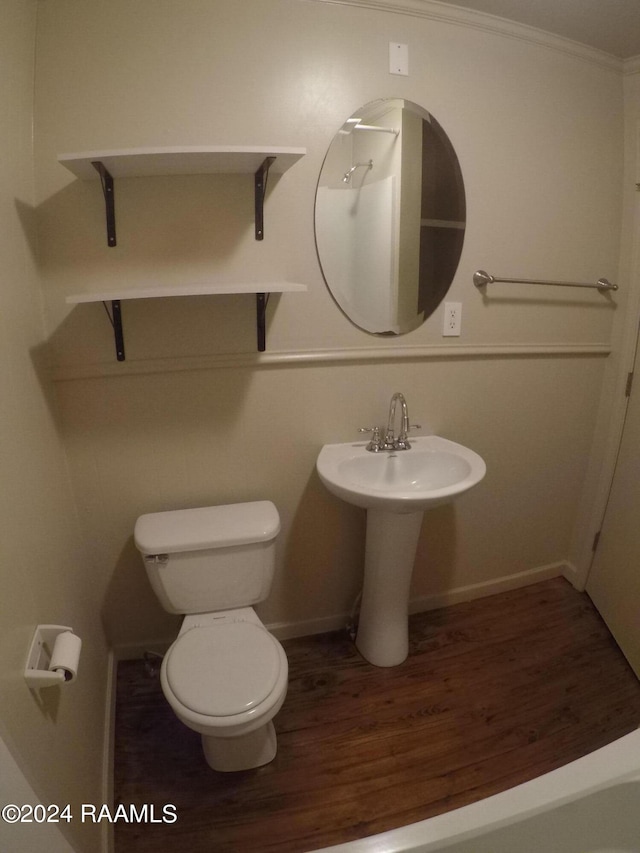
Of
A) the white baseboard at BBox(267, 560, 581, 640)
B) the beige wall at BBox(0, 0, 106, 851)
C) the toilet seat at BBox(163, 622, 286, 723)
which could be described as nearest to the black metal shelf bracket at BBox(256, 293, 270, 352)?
the beige wall at BBox(0, 0, 106, 851)

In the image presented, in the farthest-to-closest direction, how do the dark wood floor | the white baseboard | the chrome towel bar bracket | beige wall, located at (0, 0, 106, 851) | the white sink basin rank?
the white baseboard → the chrome towel bar bracket → the white sink basin → the dark wood floor → beige wall, located at (0, 0, 106, 851)

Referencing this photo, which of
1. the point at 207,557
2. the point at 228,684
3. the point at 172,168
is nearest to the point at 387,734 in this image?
the point at 228,684

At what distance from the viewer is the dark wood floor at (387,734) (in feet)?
3.82

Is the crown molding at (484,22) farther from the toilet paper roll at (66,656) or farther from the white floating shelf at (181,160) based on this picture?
the toilet paper roll at (66,656)

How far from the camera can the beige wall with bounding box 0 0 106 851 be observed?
738 mm

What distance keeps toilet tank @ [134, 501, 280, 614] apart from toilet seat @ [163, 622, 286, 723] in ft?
0.32

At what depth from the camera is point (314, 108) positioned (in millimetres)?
1270

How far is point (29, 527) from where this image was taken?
93cm

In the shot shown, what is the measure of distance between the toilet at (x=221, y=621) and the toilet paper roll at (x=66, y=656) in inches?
14.0

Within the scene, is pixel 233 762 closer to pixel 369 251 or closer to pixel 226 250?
pixel 226 250

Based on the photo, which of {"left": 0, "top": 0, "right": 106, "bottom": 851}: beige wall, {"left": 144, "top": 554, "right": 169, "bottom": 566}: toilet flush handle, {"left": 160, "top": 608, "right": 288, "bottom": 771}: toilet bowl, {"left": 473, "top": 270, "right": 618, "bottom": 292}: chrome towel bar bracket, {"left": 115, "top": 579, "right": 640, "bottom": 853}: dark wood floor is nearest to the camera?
{"left": 0, "top": 0, "right": 106, "bottom": 851}: beige wall

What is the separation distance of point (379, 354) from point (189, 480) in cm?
82

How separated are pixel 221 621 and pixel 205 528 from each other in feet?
0.98

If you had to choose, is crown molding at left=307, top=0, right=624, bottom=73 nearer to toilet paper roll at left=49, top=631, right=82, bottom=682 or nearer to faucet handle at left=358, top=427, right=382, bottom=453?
faucet handle at left=358, top=427, right=382, bottom=453
